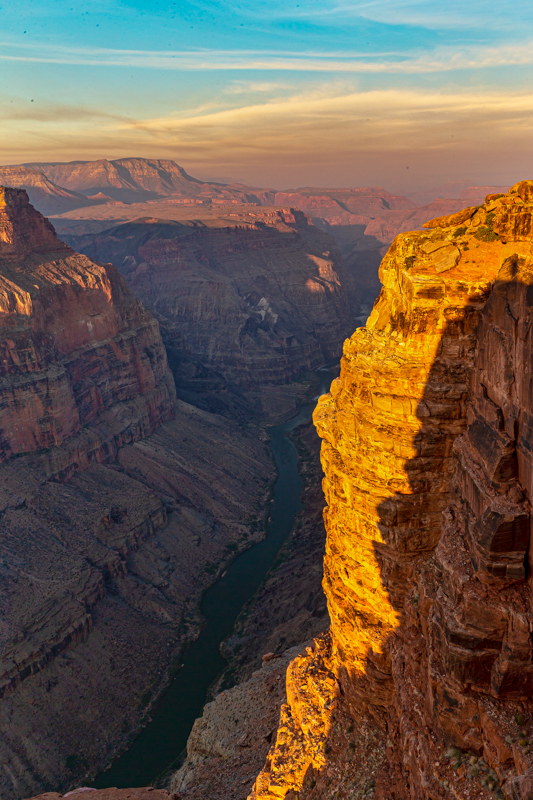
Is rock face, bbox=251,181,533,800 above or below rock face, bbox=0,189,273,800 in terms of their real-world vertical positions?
above

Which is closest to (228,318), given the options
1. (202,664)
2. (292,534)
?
(292,534)

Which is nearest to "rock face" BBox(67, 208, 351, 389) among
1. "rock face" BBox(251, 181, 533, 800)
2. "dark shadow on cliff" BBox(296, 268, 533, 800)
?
"rock face" BBox(251, 181, 533, 800)

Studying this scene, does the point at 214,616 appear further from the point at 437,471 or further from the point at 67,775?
the point at 437,471

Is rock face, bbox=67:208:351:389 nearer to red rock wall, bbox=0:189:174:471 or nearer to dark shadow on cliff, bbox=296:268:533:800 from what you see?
red rock wall, bbox=0:189:174:471

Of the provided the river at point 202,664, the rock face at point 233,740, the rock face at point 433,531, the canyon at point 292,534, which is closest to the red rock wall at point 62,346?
the canyon at point 292,534

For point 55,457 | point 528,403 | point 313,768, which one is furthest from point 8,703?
point 528,403

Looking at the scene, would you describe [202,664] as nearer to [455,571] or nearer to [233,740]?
[233,740]
